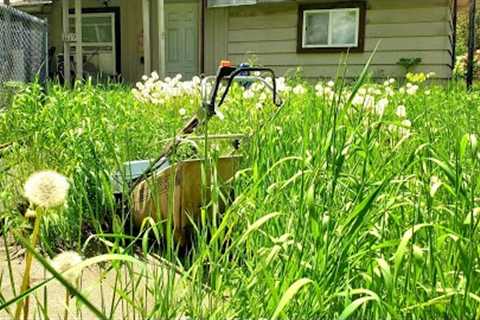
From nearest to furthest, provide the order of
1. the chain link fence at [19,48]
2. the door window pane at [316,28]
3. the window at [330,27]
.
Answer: the chain link fence at [19,48]
the window at [330,27]
the door window pane at [316,28]

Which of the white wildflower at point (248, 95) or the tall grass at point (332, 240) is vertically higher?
the white wildflower at point (248, 95)

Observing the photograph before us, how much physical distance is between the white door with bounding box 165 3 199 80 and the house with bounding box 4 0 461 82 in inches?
0.9

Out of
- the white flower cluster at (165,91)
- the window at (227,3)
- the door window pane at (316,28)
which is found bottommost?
the white flower cluster at (165,91)

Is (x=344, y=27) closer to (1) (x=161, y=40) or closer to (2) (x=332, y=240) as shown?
(1) (x=161, y=40)

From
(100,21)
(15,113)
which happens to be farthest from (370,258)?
(100,21)

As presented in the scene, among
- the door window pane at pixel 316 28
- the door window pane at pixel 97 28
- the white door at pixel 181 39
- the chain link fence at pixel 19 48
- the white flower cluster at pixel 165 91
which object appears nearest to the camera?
the white flower cluster at pixel 165 91

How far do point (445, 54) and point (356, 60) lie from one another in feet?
5.43

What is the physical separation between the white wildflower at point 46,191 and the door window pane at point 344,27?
10.8 m

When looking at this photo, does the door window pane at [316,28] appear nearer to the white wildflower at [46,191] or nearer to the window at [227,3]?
the window at [227,3]

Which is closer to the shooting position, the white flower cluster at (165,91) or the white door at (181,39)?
the white flower cluster at (165,91)

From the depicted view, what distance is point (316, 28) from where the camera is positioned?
37.8ft

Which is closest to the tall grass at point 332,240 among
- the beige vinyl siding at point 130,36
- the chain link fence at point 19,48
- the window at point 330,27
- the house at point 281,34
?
the chain link fence at point 19,48

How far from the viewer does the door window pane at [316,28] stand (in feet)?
37.6

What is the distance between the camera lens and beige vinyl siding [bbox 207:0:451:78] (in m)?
10.6
